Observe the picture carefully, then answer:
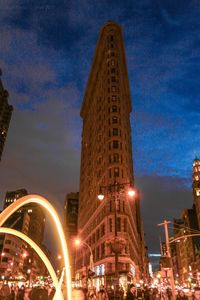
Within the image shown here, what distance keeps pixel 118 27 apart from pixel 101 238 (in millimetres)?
75594

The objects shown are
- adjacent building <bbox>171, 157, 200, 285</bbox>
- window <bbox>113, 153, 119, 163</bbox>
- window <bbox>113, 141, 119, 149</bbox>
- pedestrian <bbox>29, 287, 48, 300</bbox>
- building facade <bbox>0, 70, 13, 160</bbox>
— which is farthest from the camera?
building facade <bbox>0, 70, 13, 160</bbox>

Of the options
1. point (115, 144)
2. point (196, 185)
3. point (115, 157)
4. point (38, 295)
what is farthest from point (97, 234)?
point (196, 185)

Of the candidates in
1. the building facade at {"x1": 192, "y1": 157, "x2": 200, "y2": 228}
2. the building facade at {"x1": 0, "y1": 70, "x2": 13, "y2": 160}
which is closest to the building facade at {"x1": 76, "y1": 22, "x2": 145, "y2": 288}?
the building facade at {"x1": 0, "y1": 70, "x2": 13, "y2": 160}

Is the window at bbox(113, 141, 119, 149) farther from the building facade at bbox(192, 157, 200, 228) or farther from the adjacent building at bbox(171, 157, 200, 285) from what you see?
the building facade at bbox(192, 157, 200, 228)

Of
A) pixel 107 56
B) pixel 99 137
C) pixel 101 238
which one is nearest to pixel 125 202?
pixel 101 238

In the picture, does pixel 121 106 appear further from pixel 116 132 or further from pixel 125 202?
pixel 125 202

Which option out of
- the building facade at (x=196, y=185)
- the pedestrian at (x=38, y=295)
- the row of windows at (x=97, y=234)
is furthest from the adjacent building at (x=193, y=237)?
the pedestrian at (x=38, y=295)

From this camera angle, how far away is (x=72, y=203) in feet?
586

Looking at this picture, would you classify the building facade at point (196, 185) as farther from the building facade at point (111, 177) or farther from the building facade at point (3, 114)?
the building facade at point (3, 114)

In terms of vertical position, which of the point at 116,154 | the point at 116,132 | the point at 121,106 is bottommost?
the point at 116,154

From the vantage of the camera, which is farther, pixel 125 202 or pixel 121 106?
→ pixel 121 106

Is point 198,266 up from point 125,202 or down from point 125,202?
down

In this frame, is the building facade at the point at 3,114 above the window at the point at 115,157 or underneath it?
A: above

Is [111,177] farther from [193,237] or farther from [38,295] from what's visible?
[193,237]
